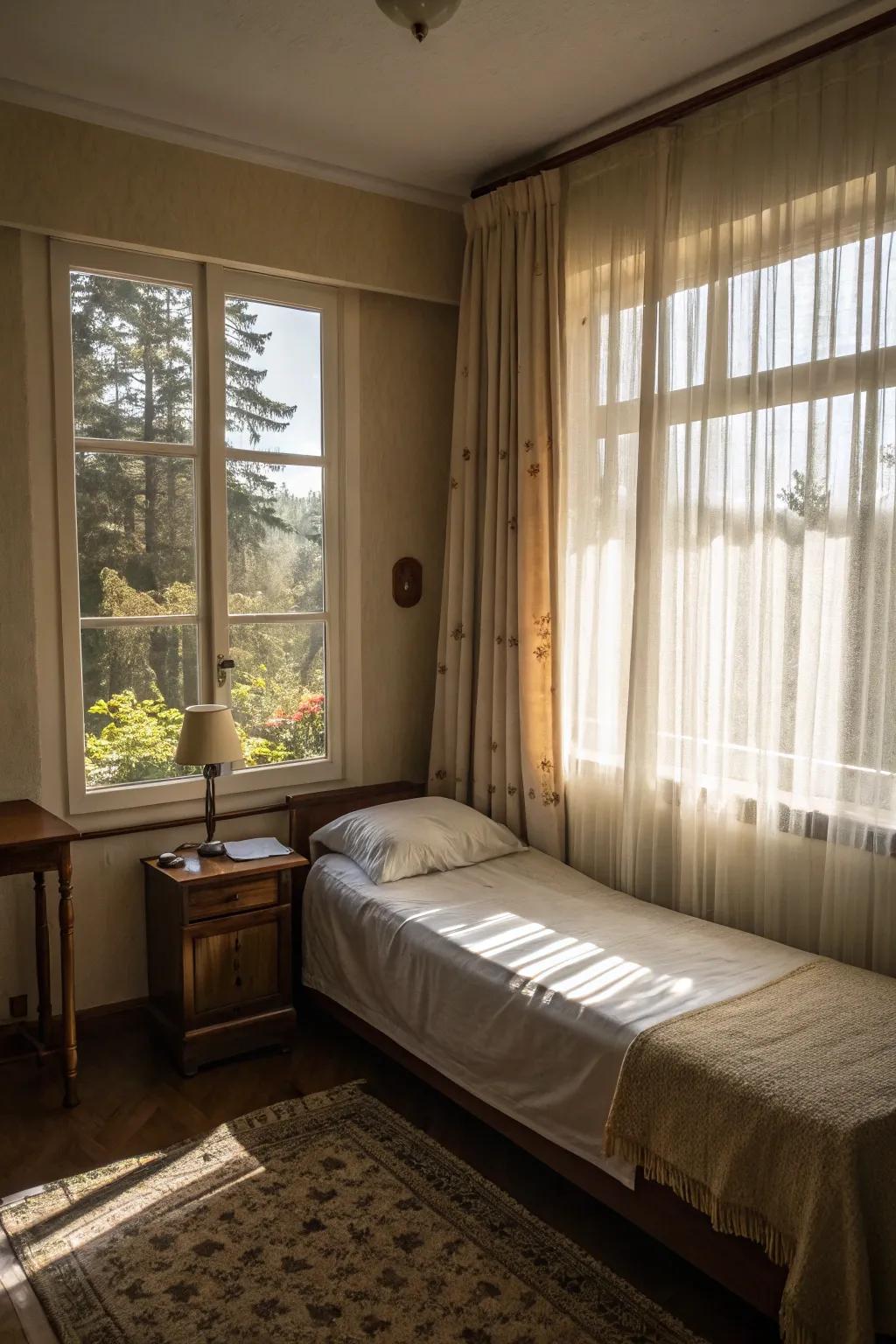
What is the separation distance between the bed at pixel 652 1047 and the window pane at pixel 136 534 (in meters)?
1.07

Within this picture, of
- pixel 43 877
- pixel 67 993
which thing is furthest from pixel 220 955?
pixel 43 877

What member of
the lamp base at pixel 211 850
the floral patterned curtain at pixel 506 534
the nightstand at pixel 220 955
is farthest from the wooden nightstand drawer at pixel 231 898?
the floral patterned curtain at pixel 506 534

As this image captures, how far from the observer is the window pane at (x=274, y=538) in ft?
11.5

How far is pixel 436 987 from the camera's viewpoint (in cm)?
275

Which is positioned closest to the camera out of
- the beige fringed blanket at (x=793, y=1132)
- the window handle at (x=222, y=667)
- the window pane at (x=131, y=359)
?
the beige fringed blanket at (x=793, y=1132)

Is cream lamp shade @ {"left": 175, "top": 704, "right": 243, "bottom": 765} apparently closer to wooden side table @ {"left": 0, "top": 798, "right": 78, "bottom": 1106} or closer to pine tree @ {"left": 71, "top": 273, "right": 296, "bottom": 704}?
pine tree @ {"left": 71, "top": 273, "right": 296, "bottom": 704}

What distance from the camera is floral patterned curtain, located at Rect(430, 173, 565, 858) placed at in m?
3.47

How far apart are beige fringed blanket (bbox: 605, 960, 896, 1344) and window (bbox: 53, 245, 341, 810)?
1.88 m

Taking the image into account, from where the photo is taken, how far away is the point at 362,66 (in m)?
2.83

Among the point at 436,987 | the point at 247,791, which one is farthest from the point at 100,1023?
the point at 436,987

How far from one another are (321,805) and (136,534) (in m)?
1.10

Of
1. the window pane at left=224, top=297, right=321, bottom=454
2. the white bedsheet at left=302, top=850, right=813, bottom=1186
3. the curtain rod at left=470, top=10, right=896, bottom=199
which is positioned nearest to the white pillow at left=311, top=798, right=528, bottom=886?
the white bedsheet at left=302, top=850, right=813, bottom=1186

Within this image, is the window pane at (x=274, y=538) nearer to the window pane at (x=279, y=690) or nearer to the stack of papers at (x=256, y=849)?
the window pane at (x=279, y=690)

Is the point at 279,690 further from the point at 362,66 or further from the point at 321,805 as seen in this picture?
the point at 362,66
